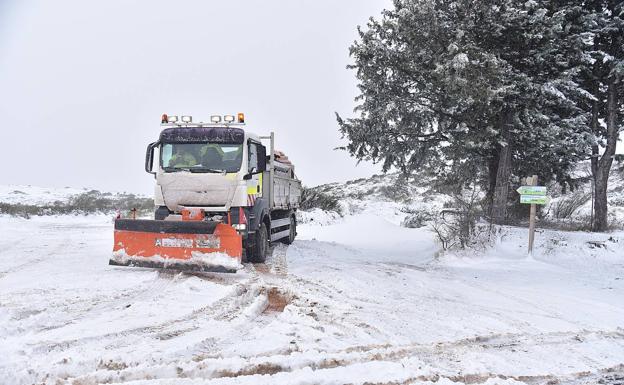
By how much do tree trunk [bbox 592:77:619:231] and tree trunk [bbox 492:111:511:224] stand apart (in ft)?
9.44

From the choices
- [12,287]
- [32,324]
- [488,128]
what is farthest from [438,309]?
[488,128]

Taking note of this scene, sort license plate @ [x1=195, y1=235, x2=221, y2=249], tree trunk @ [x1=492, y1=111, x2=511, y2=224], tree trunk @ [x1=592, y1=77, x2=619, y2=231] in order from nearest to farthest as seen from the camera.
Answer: license plate @ [x1=195, y1=235, x2=221, y2=249]
tree trunk @ [x1=492, y1=111, x2=511, y2=224]
tree trunk @ [x1=592, y1=77, x2=619, y2=231]

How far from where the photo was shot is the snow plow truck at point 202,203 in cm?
815

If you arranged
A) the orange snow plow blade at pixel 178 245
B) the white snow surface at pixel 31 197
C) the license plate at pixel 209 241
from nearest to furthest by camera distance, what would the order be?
the orange snow plow blade at pixel 178 245
the license plate at pixel 209 241
the white snow surface at pixel 31 197

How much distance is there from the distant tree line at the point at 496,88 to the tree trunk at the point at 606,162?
0.03m

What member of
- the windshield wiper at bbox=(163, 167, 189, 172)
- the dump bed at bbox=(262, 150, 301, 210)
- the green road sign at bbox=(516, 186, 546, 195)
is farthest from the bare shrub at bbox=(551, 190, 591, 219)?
the windshield wiper at bbox=(163, 167, 189, 172)

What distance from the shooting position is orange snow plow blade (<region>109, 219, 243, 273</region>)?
8039mm

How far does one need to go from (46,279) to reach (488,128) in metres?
11.1

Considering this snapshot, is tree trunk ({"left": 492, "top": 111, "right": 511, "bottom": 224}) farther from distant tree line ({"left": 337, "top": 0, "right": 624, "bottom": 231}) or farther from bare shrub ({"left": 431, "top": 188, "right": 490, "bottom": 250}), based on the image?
bare shrub ({"left": 431, "top": 188, "right": 490, "bottom": 250})

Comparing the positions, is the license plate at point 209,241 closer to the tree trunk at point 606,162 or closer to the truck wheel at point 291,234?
the truck wheel at point 291,234

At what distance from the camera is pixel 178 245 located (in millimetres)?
8227

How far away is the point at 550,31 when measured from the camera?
12.3 m

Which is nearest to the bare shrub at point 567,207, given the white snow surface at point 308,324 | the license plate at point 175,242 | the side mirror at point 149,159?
the white snow surface at point 308,324

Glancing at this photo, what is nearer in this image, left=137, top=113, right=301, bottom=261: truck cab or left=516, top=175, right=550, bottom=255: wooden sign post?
left=137, top=113, right=301, bottom=261: truck cab
